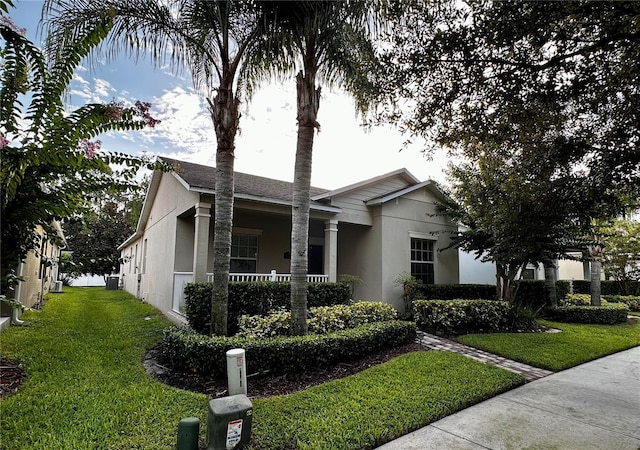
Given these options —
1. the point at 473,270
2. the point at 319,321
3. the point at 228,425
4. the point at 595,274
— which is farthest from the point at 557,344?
the point at 473,270

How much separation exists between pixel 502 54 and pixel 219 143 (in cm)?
522

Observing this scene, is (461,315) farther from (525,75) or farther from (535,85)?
(525,75)

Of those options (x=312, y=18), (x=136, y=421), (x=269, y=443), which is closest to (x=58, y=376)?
(x=136, y=421)

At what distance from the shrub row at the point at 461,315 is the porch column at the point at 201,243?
6.09 meters

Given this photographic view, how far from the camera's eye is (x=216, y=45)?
293 inches

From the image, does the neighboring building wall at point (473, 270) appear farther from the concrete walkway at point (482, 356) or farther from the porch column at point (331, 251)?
the concrete walkway at point (482, 356)

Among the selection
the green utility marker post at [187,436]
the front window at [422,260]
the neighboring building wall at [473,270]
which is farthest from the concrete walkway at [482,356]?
the neighboring building wall at [473,270]

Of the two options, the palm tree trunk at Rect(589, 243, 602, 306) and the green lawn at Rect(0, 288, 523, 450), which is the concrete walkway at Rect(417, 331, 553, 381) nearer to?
the green lawn at Rect(0, 288, 523, 450)

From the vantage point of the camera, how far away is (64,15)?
19.7 ft

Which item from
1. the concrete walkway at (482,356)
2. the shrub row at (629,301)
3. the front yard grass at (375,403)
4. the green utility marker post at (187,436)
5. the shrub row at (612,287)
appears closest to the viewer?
the green utility marker post at (187,436)

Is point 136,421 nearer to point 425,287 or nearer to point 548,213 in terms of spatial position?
point 548,213

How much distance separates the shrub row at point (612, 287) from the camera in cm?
1822

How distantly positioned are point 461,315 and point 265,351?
20.2 feet

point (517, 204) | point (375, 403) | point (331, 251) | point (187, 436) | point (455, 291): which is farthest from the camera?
point (455, 291)
